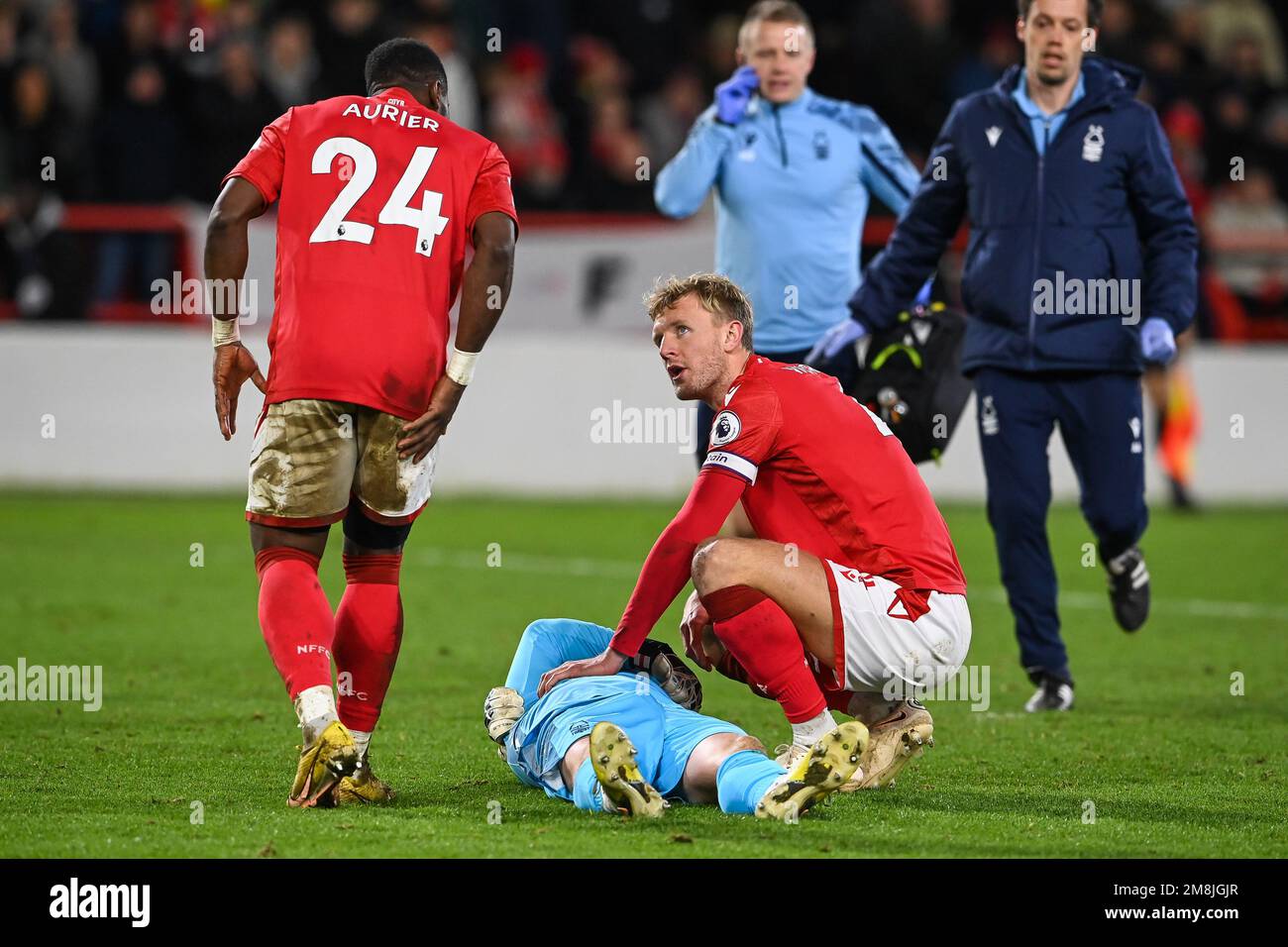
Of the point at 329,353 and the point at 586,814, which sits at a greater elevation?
the point at 329,353

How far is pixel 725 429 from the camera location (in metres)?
5.39

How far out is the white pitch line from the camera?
1011 centimetres

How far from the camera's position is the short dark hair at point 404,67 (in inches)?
222

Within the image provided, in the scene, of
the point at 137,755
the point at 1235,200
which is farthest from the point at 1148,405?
the point at 137,755

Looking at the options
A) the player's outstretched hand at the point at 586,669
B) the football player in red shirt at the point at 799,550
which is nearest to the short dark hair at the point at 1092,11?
the football player in red shirt at the point at 799,550

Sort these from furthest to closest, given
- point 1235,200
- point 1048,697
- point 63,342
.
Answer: point 1235,200
point 63,342
point 1048,697

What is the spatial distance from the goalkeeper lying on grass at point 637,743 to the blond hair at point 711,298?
997 millimetres

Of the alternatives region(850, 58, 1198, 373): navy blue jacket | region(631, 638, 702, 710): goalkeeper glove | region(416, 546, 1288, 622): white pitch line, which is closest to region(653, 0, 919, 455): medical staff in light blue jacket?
region(850, 58, 1198, 373): navy blue jacket

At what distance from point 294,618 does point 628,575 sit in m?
5.84

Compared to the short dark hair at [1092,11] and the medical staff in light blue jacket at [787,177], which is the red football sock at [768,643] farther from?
the short dark hair at [1092,11]

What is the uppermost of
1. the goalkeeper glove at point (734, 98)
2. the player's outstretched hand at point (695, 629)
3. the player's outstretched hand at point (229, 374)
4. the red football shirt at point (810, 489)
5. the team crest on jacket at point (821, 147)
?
the goalkeeper glove at point (734, 98)

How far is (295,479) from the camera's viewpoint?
527 centimetres

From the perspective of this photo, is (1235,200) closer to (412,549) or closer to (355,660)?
(412,549)
